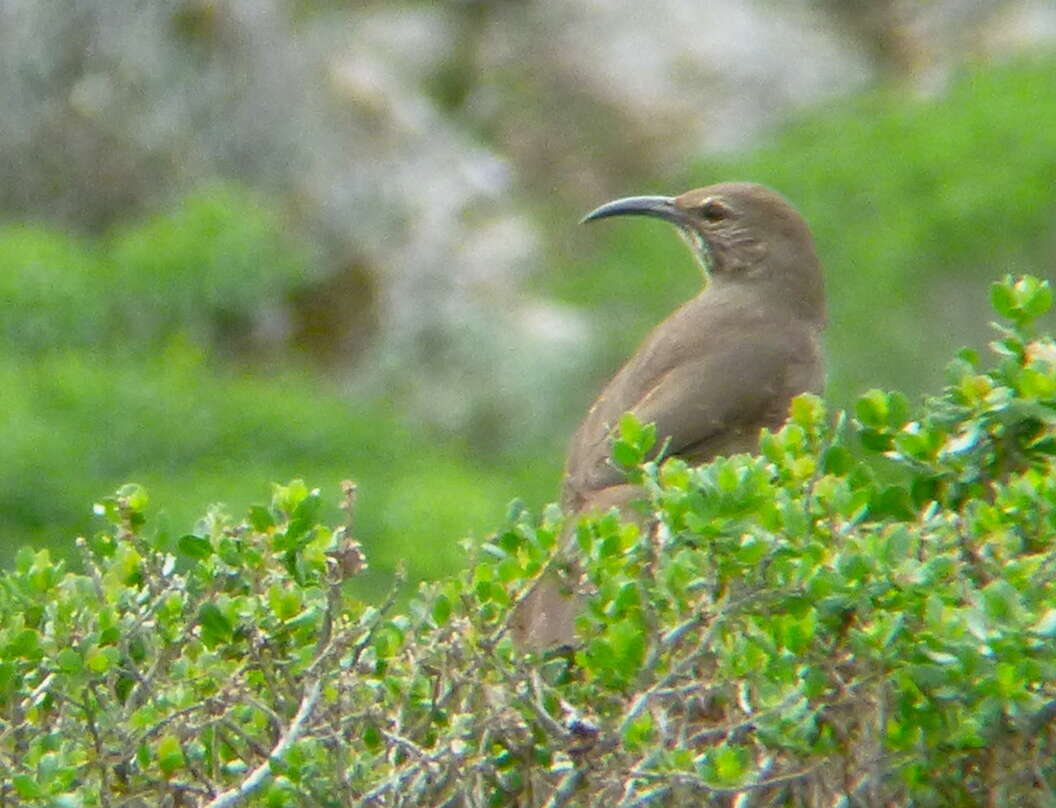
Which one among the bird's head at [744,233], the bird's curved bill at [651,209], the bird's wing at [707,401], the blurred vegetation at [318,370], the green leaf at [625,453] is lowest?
the green leaf at [625,453]

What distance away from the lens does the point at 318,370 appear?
11773 mm

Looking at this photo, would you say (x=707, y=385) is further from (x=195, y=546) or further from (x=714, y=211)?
(x=195, y=546)

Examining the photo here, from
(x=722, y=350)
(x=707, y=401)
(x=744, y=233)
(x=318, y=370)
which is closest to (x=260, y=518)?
(x=707, y=401)

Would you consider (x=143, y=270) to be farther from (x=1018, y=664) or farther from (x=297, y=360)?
(x=1018, y=664)

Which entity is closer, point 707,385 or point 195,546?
point 195,546

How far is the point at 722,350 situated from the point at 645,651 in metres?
2.93

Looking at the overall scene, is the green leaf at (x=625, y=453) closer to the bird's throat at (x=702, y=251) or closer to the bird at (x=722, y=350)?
the bird at (x=722, y=350)

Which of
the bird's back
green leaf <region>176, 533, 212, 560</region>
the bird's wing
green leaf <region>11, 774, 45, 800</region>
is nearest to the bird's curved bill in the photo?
the bird's back

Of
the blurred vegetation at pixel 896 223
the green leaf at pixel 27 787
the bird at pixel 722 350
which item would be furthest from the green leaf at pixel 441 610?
the blurred vegetation at pixel 896 223

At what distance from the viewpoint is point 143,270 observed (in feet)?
35.8

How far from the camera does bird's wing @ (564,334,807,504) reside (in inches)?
221

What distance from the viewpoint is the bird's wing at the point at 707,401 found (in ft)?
18.4

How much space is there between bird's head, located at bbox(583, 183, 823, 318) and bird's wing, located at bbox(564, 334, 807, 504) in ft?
1.37

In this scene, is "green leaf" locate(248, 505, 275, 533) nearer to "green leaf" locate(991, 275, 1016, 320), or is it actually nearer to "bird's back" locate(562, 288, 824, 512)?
"green leaf" locate(991, 275, 1016, 320)
